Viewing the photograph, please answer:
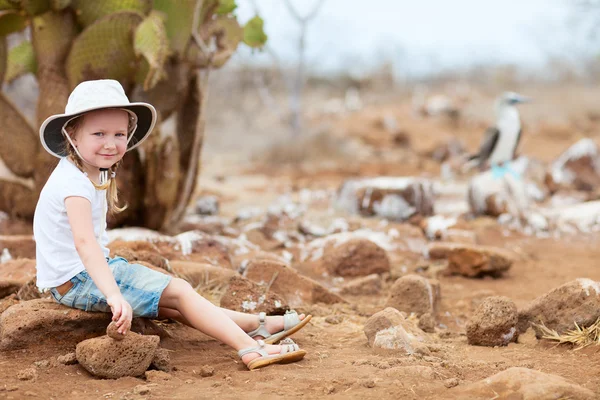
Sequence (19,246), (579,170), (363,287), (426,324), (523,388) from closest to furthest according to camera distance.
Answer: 1. (523,388)
2. (426,324)
3. (363,287)
4. (19,246)
5. (579,170)

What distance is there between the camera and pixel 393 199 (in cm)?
837

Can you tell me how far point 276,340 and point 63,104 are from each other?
143 inches

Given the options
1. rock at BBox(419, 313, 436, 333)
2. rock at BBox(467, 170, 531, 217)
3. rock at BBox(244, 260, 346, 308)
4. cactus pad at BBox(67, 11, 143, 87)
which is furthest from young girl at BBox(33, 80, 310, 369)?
rock at BBox(467, 170, 531, 217)

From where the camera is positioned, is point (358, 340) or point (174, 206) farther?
point (174, 206)

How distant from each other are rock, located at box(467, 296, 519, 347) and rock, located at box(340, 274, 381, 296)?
1.37 m

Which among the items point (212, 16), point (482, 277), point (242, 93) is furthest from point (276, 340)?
point (242, 93)

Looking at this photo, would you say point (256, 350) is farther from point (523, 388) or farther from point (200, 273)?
point (200, 273)

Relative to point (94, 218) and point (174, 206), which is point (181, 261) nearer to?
point (94, 218)

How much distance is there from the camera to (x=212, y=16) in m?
6.66

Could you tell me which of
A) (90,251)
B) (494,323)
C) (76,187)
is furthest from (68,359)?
(494,323)

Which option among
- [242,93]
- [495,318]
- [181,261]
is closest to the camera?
[495,318]

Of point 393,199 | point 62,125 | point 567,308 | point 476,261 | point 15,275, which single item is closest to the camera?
point 62,125

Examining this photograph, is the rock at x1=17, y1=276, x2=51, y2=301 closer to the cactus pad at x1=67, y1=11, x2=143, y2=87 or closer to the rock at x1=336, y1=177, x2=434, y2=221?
the cactus pad at x1=67, y1=11, x2=143, y2=87

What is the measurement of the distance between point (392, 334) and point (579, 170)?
29.4 ft
